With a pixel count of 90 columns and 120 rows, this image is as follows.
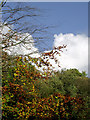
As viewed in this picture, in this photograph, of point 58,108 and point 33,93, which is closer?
point 33,93

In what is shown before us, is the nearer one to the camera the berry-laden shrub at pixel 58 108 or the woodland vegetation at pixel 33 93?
the woodland vegetation at pixel 33 93

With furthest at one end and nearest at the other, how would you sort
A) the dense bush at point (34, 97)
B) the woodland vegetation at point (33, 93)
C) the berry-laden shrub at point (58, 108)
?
the berry-laden shrub at point (58, 108) → the dense bush at point (34, 97) → the woodland vegetation at point (33, 93)

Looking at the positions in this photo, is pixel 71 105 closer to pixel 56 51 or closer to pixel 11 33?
pixel 56 51

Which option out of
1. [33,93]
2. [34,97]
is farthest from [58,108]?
[33,93]

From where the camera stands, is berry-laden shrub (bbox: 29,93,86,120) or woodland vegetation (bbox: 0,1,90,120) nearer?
woodland vegetation (bbox: 0,1,90,120)

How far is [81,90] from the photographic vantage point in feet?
34.7

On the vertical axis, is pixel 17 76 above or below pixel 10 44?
below

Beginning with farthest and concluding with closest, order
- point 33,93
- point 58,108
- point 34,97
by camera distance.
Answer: point 58,108
point 34,97
point 33,93

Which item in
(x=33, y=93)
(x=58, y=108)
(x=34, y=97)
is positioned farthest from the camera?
(x=58, y=108)

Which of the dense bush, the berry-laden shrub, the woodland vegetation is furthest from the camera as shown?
the berry-laden shrub

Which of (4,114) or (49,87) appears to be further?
(49,87)

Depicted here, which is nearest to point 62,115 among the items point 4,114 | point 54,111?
point 54,111

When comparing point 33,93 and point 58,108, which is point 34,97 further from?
point 58,108

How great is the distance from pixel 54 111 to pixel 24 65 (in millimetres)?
3218
